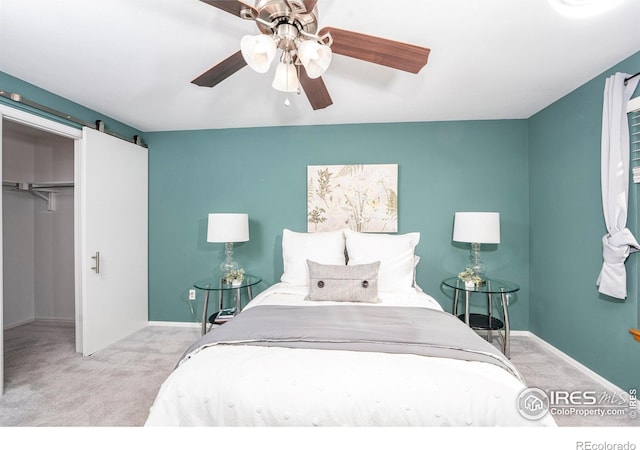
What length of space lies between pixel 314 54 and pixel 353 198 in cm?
212

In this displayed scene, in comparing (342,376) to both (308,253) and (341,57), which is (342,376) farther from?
(341,57)

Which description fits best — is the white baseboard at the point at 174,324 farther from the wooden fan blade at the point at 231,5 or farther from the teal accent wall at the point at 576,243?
the teal accent wall at the point at 576,243

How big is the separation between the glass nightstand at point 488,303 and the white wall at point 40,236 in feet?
15.5

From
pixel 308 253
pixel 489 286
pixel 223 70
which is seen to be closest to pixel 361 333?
pixel 308 253

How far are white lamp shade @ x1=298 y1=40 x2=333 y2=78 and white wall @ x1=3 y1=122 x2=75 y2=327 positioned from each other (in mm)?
3963

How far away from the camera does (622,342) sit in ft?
6.89

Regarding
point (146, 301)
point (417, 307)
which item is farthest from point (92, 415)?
point (417, 307)

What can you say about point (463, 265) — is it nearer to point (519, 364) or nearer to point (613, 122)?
point (519, 364)

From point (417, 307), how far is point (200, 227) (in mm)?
2670

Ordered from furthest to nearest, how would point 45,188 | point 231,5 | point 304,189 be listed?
point 45,188, point 304,189, point 231,5

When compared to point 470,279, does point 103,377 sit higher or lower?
lower

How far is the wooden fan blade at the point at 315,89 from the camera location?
5.60 ft

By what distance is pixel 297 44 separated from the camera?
1345 mm

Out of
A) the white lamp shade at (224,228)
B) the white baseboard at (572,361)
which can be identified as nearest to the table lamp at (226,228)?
the white lamp shade at (224,228)
